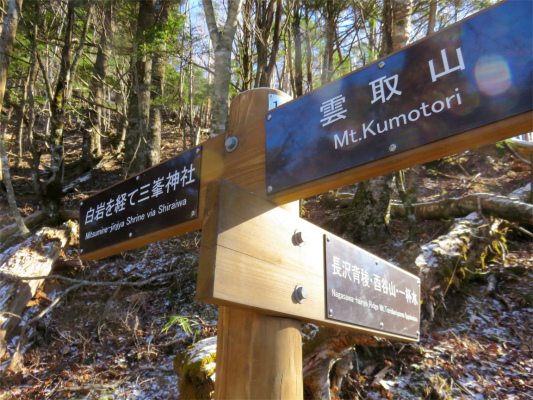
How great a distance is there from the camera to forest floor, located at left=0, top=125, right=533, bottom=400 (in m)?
3.75

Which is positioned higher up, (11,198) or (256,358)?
(11,198)

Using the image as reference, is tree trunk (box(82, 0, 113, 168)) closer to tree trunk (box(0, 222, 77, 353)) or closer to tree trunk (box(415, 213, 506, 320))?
tree trunk (box(0, 222, 77, 353))

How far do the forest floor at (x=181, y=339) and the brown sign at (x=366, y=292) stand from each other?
184 centimetres

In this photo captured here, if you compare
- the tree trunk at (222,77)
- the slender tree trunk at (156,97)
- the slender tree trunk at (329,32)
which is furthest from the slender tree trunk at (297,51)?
the tree trunk at (222,77)

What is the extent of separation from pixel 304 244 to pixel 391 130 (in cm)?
56

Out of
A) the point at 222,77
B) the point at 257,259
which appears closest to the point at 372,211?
the point at 222,77

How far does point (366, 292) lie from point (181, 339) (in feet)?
11.9

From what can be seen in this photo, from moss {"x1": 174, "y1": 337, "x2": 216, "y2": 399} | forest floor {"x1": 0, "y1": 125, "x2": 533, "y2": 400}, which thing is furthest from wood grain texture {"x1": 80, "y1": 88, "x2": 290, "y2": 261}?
forest floor {"x1": 0, "y1": 125, "x2": 533, "y2": 400}

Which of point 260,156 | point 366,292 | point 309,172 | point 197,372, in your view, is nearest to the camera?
point 309,172

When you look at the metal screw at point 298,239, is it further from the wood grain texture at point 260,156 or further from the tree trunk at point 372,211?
the tree trunk at point 372,211

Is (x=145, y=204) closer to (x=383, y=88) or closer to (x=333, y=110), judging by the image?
(x=333, y=110)

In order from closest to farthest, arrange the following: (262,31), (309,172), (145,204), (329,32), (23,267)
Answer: (309,172) → (145,204) → (23,267) → (262,31) → (329,32)

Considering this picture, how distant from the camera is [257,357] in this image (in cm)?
141

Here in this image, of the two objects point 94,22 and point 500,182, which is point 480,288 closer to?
point 500,182
